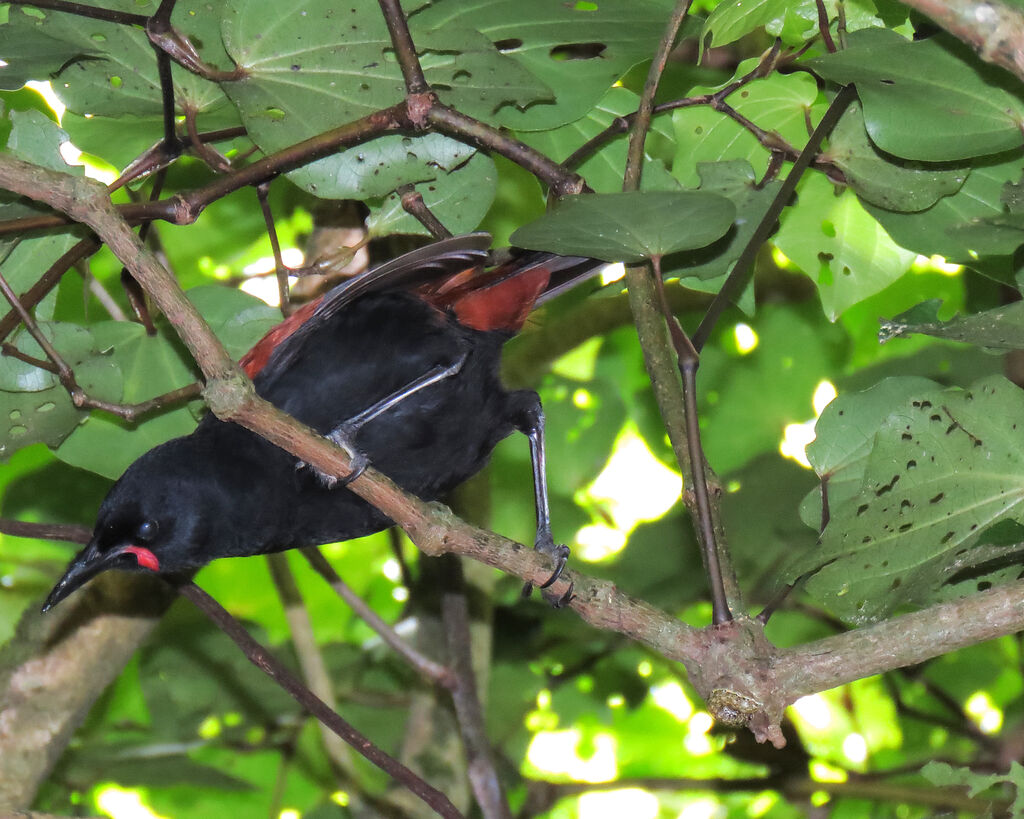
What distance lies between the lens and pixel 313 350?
8.05 feet

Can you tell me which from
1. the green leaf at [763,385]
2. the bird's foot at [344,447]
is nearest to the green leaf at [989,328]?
the bird's foot at [344,447]

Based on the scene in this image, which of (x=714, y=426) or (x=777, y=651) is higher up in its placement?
(x=714, y=426)

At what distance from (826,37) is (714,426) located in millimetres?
1798

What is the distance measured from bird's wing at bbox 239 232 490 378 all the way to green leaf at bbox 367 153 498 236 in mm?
93

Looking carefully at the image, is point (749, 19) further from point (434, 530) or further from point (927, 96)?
point (434, 530)

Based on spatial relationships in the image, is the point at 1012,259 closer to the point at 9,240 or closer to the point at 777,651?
the point at 777,651

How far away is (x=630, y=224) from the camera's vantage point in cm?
181

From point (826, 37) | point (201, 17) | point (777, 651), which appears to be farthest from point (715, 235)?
point (201, 17)

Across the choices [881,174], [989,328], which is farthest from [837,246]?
[989,328]

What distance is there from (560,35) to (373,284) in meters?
0.65

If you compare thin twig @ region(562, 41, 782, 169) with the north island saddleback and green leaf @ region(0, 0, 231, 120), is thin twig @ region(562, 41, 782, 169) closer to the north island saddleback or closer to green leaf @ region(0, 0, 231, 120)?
the north island saddleback

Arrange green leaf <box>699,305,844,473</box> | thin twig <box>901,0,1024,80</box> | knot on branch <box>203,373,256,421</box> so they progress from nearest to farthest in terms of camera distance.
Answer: thin twig <box>901,0,1024,80</box> < knot on branch <box>203,373,256,421</box> < green leaf <box>699,305,844,473</box>

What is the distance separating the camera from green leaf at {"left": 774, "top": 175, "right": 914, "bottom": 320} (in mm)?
2406

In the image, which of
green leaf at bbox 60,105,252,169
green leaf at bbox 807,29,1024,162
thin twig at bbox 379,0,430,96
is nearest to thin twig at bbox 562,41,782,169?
green leaf at bbox 807,29,1024,162
